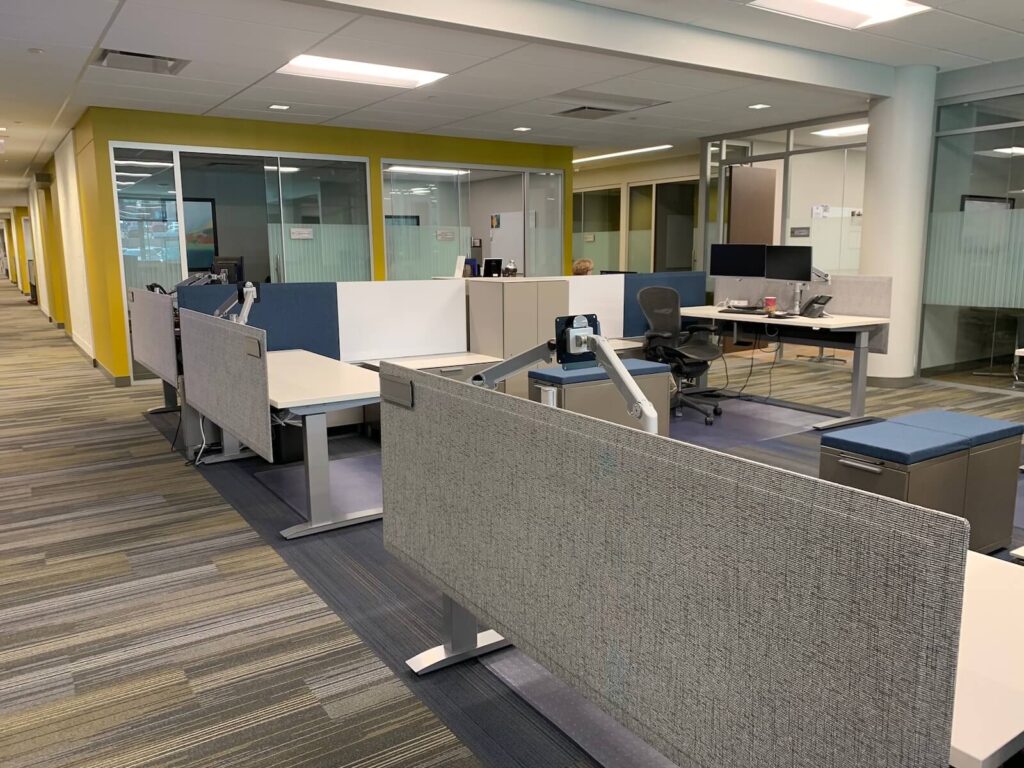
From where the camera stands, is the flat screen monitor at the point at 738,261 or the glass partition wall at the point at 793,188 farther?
the glass partition wall at the point at 793,188

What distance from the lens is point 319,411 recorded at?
323cm

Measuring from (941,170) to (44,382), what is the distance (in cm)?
853

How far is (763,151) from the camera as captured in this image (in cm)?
887

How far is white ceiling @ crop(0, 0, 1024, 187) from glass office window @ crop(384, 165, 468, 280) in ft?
2.10

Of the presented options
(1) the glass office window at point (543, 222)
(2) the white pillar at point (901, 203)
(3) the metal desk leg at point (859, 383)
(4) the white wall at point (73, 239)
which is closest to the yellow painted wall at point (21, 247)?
(4) the white wall at point (73, 239)

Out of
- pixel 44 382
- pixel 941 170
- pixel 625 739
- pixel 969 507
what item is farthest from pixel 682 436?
pixel 44 382

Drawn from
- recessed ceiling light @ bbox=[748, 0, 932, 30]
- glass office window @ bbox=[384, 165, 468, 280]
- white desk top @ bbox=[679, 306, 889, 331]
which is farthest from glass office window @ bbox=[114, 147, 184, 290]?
recessed ceiling light @ bbox=[748, 0, 932, 30]

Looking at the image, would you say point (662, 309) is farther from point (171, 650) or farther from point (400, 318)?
point (171, 650)

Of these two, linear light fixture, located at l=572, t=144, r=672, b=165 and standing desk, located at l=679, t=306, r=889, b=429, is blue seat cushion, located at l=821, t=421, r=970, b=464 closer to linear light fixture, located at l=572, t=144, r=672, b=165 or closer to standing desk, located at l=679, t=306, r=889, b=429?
standing desk, located at l=679, t=306, r=889, b=429

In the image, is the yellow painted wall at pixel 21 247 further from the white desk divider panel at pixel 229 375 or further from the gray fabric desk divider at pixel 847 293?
the gray fabric desk divider at pixel 847 293

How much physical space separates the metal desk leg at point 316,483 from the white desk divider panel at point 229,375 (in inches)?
9.3

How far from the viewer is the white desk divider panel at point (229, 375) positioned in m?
3.08

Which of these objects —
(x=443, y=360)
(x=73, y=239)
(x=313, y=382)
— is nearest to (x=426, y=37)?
(x=443, y=360)

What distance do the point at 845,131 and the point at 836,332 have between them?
3.56 m
